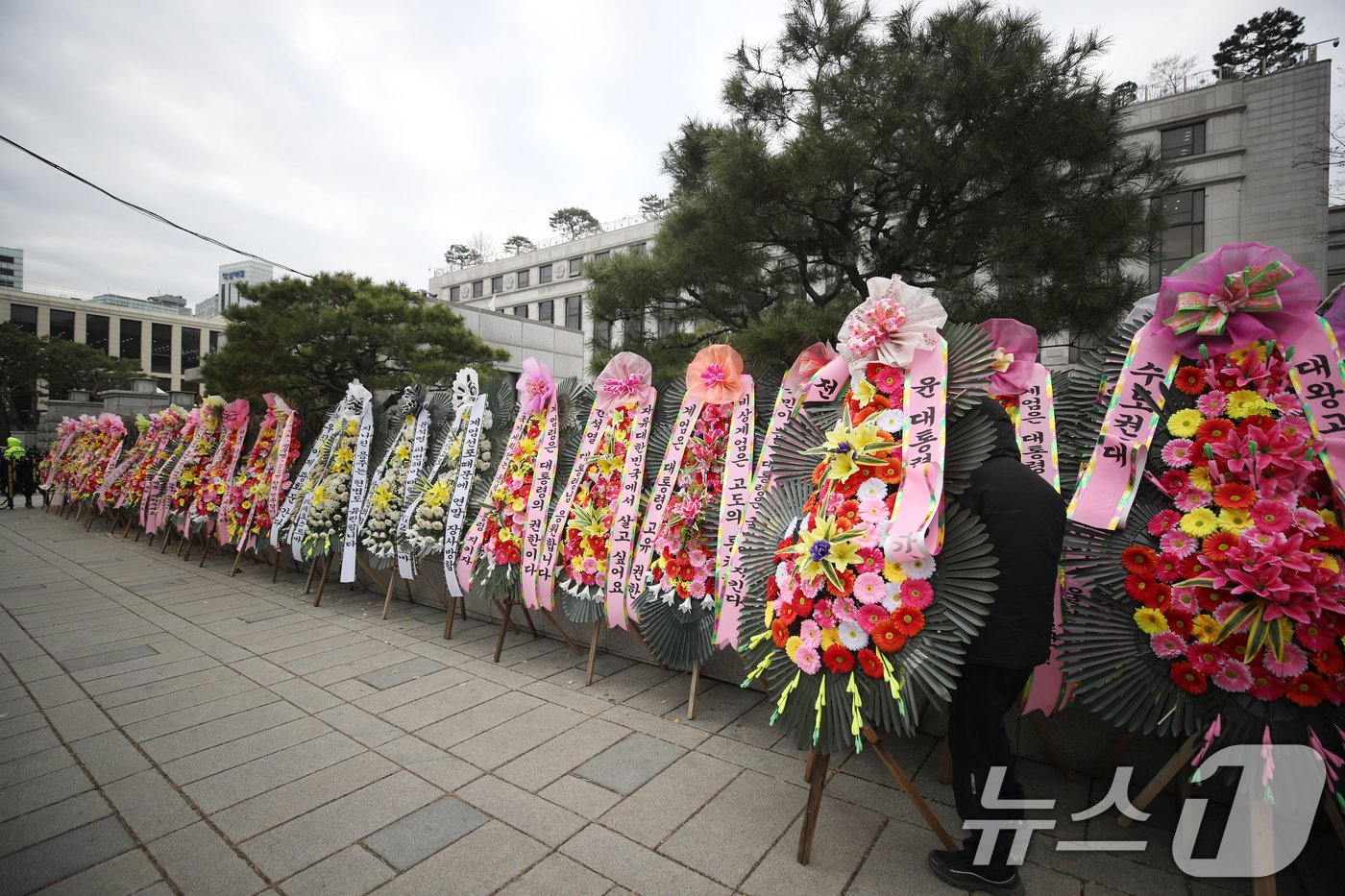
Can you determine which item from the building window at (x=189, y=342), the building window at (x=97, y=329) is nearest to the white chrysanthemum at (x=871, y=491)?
the building window at (x=189, y=342)

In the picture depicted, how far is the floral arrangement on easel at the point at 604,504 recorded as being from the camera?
3680mm

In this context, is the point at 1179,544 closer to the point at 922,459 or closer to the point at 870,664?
the point at 922,459

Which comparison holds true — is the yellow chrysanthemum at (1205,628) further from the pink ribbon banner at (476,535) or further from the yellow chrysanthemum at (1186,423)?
the pink ribbon banner at (476,535)

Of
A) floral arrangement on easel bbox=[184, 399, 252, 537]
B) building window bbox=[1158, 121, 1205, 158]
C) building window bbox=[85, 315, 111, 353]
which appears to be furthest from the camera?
building window bbox=[85, 315, 111, 353]

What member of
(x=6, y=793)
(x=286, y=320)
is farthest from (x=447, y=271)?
(x=6, y=793)

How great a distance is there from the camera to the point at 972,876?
2.01 meters

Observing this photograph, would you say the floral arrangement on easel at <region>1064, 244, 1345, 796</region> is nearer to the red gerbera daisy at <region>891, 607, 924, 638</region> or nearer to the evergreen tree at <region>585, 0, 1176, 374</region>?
the red gerbera daisy at <region>891, 607, 924, 638</region>

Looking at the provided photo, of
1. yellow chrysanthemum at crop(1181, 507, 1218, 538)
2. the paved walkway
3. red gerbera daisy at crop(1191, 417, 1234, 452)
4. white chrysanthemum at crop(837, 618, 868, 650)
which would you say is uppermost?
red gerbera daisy at crop(1191, 417, 1234, 452)

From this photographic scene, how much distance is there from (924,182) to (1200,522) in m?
5.34

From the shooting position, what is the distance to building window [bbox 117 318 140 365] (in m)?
54.2

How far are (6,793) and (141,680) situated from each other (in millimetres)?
1320

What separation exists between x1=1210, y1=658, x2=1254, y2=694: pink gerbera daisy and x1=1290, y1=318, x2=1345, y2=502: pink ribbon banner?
598mm


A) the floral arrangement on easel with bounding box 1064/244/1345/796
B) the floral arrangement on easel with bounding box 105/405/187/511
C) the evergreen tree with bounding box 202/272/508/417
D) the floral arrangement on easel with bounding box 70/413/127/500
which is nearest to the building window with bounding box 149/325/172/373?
the floral arrangement on easel with bounding box 70/413/127/500

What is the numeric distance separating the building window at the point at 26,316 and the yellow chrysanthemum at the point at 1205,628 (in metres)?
71.0
